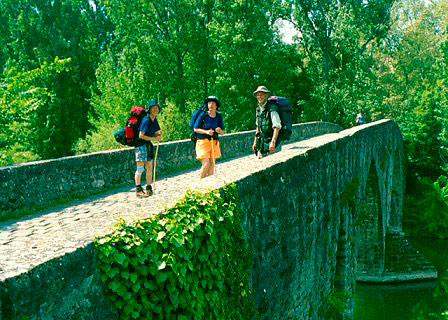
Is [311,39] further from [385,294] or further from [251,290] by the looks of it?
[251,290]

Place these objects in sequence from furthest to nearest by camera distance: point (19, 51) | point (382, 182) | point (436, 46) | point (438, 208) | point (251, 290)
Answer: point (436, 46), point (438, 208), point (19, 51), point (382, 182), point (251, 290)

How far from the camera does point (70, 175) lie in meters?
7.73

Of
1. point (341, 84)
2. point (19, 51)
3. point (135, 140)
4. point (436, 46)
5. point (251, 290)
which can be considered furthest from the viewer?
point (436, 46)

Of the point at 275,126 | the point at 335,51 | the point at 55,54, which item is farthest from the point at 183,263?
the point at 335,51

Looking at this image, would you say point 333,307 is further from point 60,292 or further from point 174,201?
point 60,292

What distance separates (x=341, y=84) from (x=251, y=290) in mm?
28844

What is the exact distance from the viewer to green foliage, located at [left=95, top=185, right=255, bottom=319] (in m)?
3.10

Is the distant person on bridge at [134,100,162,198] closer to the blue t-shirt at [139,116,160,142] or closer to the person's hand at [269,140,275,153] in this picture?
the blue t-shirt at [139,116,160,142]

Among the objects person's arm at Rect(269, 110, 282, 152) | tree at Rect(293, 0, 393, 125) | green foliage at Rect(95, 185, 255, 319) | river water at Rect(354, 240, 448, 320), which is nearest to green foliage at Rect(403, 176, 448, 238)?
tree at Rect(293, 0, 393, 125)

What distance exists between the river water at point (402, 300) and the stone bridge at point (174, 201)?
346 inches

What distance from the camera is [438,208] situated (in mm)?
30531

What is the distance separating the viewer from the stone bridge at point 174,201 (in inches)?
107

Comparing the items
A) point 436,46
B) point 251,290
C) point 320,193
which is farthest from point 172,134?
point 436,46

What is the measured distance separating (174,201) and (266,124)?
13.5 ft
